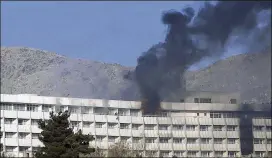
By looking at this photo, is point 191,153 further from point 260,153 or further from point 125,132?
point 125,132

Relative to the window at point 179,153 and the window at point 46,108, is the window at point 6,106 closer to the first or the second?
the window at point 46,108

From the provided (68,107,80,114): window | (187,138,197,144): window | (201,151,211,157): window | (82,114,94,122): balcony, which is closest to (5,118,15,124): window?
(68,107,80,114): window

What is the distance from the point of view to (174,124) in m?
172

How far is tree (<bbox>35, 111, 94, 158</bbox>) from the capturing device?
278 ft

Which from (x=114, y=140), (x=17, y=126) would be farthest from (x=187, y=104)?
(x=17, y=126)

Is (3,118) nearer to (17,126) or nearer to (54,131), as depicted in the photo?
(17,126)

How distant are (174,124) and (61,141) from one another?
3408 inches

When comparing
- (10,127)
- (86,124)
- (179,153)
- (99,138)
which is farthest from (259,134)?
(10,127)

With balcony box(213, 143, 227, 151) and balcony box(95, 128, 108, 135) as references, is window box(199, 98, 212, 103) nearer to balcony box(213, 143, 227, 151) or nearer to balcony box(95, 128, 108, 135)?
balcony box(213, 143, 227, 151)

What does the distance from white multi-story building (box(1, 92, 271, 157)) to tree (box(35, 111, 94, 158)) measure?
73.1 m

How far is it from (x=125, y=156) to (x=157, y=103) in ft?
155

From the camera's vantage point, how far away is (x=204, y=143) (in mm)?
173625

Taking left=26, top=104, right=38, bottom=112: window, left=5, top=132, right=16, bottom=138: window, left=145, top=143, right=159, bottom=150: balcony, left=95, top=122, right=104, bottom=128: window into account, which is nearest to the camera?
left=5, top=132, right=16, bottom=138: window

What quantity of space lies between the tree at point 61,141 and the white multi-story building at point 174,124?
73.1m
